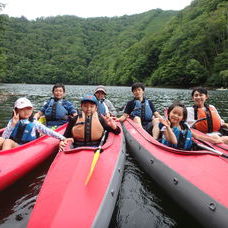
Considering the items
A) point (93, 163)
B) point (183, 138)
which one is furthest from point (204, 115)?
point (93, 163)

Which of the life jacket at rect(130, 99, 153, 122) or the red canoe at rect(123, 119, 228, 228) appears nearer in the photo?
the red canoe at rect(123, 119, 228, 228)

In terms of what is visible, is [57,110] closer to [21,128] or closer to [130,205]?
[21,128]

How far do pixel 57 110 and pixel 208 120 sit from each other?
3.74m

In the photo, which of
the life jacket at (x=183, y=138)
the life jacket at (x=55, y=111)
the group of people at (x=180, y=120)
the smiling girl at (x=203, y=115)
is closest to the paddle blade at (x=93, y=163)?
the group of people at (x=180, y=120)

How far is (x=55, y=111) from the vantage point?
6.73m

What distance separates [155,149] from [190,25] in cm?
6076

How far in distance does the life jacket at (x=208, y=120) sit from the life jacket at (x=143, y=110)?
127cm

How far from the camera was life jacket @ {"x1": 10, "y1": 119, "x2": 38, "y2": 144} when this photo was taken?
4496mm

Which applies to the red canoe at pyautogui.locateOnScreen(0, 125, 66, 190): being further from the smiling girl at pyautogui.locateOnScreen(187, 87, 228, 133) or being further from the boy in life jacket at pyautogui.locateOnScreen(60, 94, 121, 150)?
the smiling girl at pyautogui.locateOnScreen(187, 87, 228, 133)

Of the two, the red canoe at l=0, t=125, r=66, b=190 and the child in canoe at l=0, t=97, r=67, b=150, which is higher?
the child in canoe at l=0, t=97, r=67, b=150

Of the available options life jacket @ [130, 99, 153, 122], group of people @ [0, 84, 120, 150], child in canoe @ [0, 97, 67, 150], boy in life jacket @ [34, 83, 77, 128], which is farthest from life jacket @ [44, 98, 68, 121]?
child in canoe @ [0, 97, 67, 150]

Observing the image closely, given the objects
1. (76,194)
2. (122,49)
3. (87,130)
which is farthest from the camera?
(122,49)

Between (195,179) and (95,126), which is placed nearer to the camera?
(195,179)

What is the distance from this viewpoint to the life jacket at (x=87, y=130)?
410 centimetres
